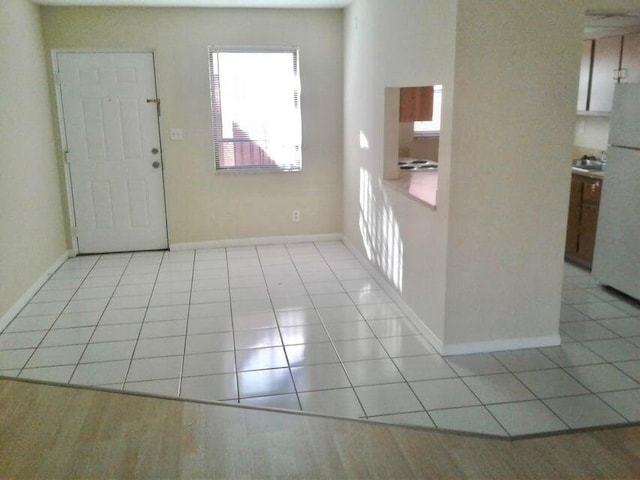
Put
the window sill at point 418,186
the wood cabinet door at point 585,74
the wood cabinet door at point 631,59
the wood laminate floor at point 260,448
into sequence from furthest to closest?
the wood cabinet door at point 585,74, the wood cabinet door at point 631,59, the window sill at point 418,186, the wood laminate floor at point 260,448

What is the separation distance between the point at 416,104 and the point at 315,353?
7.73ft

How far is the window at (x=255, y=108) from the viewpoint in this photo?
5.50 meters

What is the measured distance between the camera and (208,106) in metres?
5.53

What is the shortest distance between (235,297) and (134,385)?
1453mm

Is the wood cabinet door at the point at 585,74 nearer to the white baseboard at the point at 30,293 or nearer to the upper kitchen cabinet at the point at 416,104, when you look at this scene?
the upper kitchen cabinet at the point at 416,104

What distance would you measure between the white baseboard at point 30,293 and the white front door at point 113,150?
14.6 inches

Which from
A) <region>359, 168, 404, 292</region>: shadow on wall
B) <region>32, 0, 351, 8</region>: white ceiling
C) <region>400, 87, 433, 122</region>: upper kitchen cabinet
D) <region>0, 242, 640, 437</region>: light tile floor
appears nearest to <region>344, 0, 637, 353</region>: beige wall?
<region>0, 242, 640, 437</region>: light tile floor

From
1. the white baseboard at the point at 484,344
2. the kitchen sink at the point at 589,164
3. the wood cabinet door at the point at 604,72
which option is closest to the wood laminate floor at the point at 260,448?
the white baseboard at the point at 484,344

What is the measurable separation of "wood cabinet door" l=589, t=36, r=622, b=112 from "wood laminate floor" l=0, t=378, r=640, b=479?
10.8 feet

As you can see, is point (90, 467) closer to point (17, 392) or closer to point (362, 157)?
point (17, 392)

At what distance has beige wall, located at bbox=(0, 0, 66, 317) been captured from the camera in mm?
4039

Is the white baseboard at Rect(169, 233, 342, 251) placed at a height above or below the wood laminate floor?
above

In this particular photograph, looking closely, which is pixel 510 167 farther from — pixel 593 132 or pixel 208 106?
pixel 208 106

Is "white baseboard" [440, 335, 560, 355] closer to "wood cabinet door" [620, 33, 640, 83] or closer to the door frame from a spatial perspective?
"wood cabinet door" [620, 33, 640, 83]
